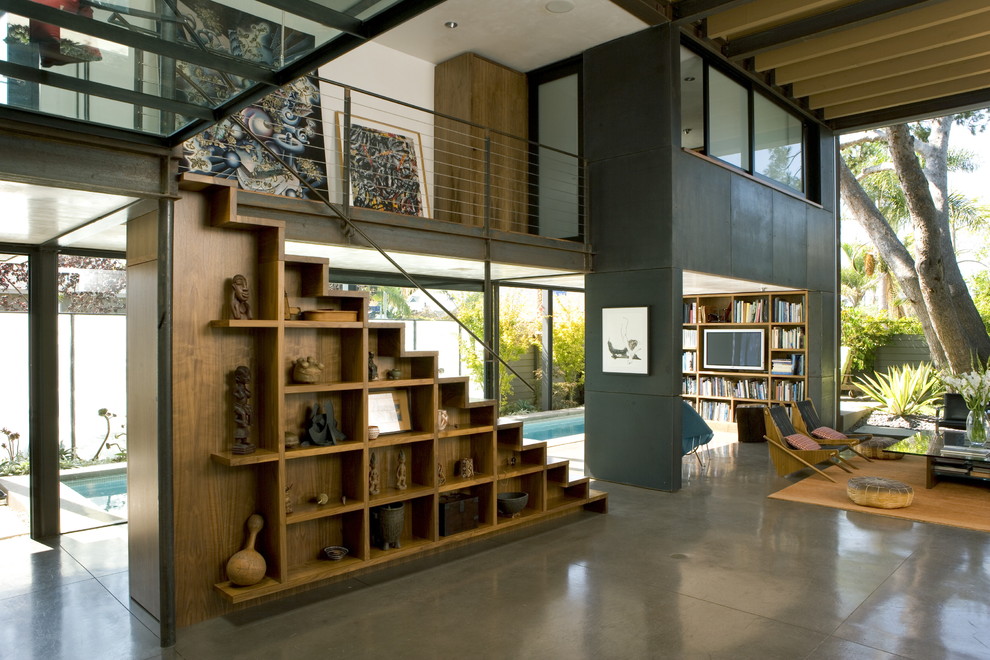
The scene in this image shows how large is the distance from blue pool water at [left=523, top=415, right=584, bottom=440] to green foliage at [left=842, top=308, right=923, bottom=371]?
6.54 metres

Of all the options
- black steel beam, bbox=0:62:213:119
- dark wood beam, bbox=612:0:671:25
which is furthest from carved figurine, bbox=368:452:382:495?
dark wood beam, bbox=612:0:671:25

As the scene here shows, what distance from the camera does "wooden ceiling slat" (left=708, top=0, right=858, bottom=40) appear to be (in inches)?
260

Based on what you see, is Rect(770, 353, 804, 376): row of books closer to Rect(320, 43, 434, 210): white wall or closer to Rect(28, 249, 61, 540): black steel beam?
Rect(320, 43, 434, 210): white wall

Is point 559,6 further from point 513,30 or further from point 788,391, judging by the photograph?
point 788,391

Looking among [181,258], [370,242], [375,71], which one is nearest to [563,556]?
[370,242]

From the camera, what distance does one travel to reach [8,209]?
3.89 meters

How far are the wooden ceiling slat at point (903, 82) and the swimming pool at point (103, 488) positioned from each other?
30.7 feet

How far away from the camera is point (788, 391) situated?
32.7ft

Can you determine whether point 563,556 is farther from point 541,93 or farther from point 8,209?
point 541,93

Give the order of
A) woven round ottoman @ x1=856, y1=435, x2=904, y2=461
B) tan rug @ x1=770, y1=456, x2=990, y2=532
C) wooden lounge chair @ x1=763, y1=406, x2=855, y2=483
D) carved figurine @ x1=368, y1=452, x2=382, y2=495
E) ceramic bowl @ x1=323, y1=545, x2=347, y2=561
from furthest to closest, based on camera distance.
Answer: woven round ottoman @ x1=856, y1=435, x2=904, y2=461, wooden lounge chair @ x1=763, y1=406, x2=855, y2=483, tan rug @ x1=770, y1=456, x2=990, y2=532, carved figurine @ x1=368, y1=452, x2=382, y2=495, ceramic bowl @ x1=323, y1=545, x2=347, y2=561

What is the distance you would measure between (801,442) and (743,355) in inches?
124

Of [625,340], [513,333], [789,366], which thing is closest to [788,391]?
[789,366]

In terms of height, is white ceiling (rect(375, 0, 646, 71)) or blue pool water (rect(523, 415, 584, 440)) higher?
white ceiling (rect(375, 0, 646, 71))

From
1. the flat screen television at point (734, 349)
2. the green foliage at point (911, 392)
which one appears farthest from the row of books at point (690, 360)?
the green foliage at point (911, 392)
